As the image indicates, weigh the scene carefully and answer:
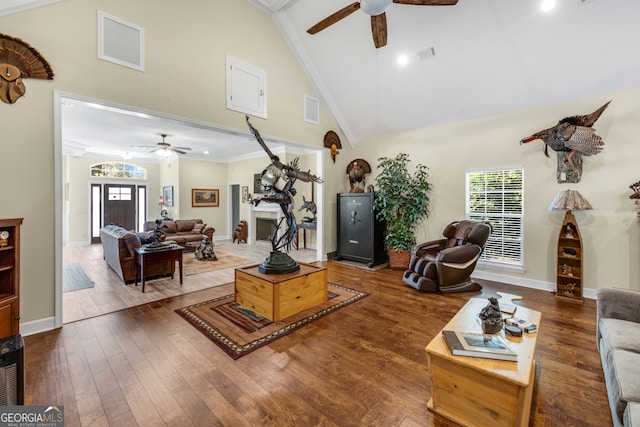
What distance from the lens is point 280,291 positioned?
295 centimetres

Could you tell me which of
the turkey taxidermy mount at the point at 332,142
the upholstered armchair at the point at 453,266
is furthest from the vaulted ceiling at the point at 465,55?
the upholstered armchair at the point at 453,266

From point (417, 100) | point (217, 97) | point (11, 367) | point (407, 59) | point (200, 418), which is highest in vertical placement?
point (407, 59)

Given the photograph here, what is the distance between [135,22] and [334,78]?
10.4ft

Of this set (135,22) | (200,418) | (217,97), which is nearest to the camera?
(200,418)

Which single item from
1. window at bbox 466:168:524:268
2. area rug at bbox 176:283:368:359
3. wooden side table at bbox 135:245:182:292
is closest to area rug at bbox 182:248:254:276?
wooden side table at bbox 135:245:182:292

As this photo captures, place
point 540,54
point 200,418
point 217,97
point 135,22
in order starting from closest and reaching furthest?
1. point 200,418
2. point 135,22
3. point 540,54
4. point 217,97

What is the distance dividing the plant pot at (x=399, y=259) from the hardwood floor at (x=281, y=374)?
2.09 m

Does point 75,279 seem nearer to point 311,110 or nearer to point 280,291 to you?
point 280,291

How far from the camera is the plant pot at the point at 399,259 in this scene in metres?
5.21

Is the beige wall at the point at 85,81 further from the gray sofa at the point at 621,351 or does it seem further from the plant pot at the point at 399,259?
the gray sofa at the point at 621,351

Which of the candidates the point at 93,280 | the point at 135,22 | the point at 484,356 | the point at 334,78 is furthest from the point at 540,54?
the point at 93,280

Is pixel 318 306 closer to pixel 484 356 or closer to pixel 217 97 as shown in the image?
pixel 484 356

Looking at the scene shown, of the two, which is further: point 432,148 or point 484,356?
point 432,148

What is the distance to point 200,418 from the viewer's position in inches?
65.1
